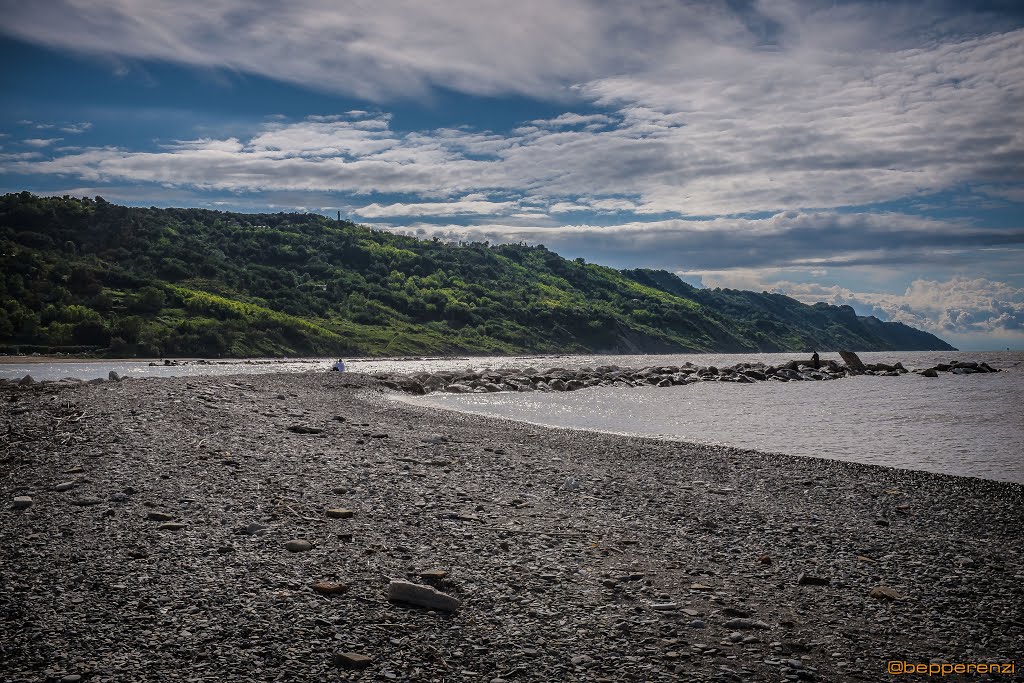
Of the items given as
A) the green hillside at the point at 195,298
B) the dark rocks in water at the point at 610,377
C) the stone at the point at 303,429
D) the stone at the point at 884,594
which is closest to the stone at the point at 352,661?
the stone at the point at 884,594

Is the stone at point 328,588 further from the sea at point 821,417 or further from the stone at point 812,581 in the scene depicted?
the sea at point 821,417

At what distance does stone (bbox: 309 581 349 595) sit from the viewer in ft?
26.1

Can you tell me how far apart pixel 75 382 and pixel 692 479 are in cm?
3056

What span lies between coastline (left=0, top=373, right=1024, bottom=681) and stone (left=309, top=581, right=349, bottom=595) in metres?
0.12

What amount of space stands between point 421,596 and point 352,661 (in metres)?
1.45

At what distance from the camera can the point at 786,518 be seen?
12.1m

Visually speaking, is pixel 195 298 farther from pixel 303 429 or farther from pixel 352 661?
pixel 352 661

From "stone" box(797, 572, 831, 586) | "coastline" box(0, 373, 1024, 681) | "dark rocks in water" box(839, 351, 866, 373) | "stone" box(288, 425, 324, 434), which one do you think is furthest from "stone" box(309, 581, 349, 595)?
"dark rocks in water" box(839, 351, 866, 373)

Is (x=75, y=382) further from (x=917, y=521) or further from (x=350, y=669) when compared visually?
(x=917, y=521)

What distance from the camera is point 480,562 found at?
9258mm

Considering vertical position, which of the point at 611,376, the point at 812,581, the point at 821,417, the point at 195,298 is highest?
the point at 195,298

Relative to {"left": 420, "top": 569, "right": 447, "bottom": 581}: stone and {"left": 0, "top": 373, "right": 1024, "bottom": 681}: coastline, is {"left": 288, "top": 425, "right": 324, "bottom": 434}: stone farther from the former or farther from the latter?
{"left": 420, "top": 569, "right": 447, "bottom": 581}: stone

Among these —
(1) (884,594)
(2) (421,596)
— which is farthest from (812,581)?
(2) (421,596)

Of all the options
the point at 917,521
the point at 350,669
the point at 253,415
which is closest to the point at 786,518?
the point at 917,521
